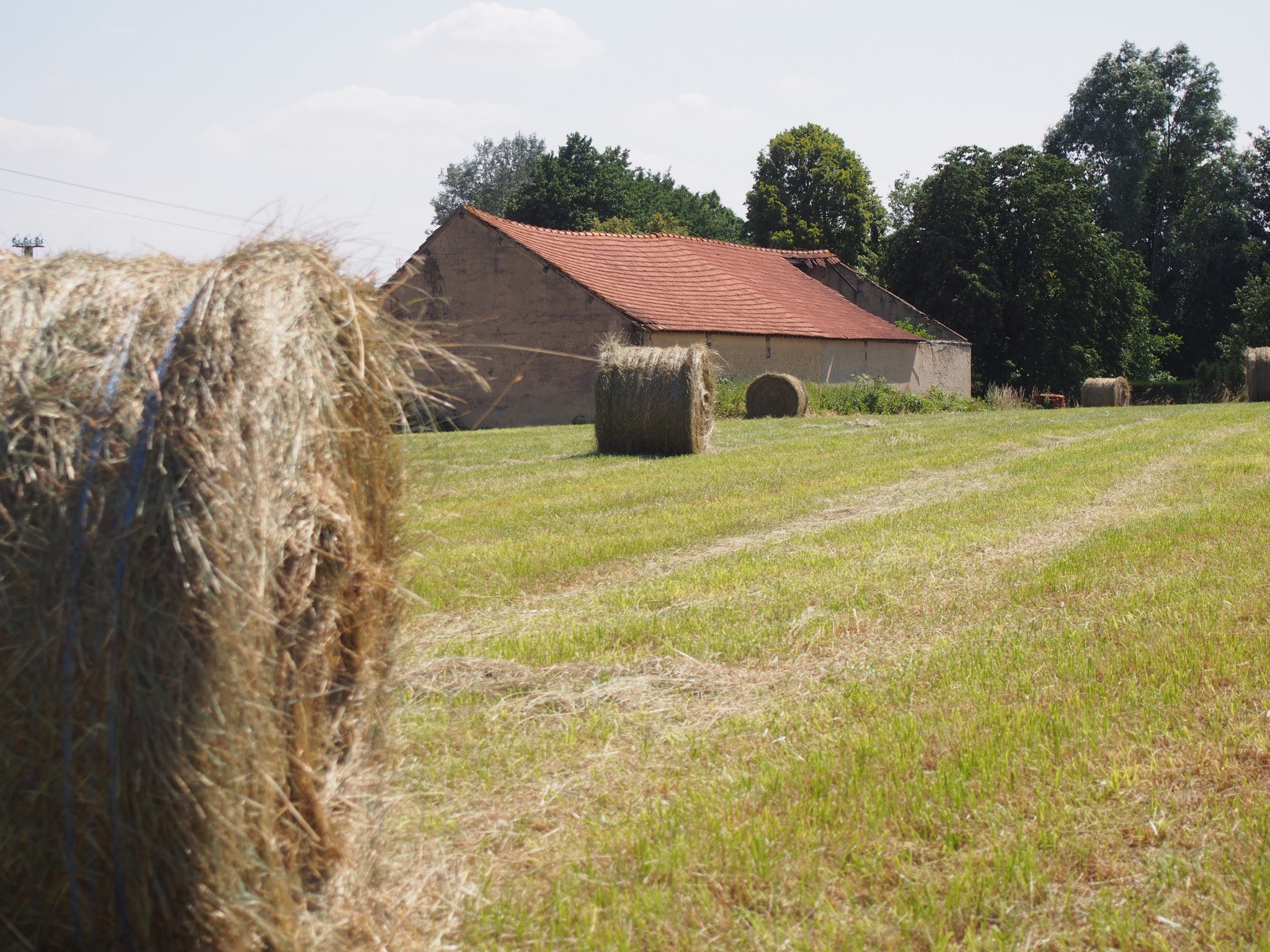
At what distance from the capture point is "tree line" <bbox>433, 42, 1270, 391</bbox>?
1833 inches

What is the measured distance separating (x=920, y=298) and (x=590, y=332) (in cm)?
2409

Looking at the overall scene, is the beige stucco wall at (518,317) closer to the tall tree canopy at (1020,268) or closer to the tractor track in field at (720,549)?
the tractor track in field at (720,549)

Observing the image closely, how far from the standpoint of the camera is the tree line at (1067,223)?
46562 millimetres

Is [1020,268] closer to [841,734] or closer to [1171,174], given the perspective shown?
[1171,174]

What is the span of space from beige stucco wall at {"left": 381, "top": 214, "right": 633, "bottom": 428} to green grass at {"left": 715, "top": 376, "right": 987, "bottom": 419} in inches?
120

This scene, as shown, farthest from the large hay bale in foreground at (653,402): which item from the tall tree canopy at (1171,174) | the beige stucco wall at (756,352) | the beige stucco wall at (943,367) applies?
the tall tree canopy at (1171,174)

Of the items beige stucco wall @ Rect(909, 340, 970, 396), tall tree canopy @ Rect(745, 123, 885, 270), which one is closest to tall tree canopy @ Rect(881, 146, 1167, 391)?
beige stucco wall @ Rect(909, 340, 970, 396)

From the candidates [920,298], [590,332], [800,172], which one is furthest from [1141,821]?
[800,172]

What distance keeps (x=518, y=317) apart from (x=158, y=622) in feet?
89.8

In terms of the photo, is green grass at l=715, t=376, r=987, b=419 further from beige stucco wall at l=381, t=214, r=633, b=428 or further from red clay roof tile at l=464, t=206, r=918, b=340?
beige stucco wall at l=381, t=214, r=633, b=428

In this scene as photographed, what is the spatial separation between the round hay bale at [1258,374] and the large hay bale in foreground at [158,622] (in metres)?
32.4

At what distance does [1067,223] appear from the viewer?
45.9m

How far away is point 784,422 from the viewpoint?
2294 cm

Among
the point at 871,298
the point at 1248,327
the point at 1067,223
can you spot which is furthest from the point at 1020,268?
the point at 1248,327
